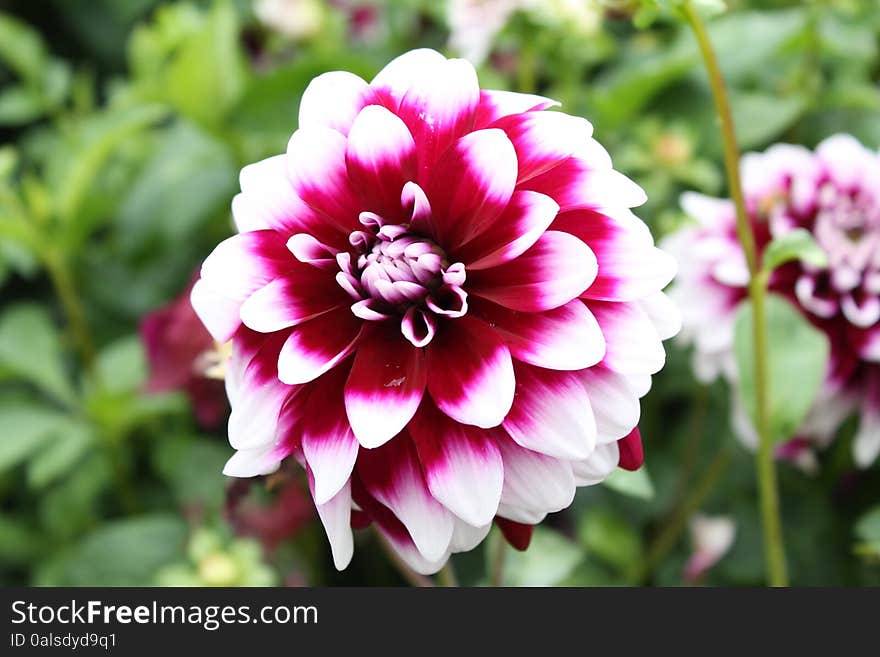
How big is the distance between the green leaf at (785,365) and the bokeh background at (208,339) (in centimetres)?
14

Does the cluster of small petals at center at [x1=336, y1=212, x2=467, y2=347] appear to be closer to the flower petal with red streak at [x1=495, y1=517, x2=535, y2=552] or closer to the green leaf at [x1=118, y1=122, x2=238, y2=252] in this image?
the flower petal with red streak at [x1=495, y1=517, x2=535, y2=552]

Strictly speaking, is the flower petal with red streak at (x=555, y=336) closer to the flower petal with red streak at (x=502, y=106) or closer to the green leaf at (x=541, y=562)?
the flower petal with red streak at (x=502, y=106)

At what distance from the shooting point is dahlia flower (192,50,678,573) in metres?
0.48

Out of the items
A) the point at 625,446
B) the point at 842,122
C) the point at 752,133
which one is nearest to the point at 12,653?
the point at 625,446

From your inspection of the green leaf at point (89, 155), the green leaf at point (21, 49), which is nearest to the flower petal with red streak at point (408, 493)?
the green leaf at point (89, 155)

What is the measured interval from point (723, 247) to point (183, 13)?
81 centimetres

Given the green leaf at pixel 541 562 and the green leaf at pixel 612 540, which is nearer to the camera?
the green leaf at pixel 541 562

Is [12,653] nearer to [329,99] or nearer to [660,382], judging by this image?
[329,99]

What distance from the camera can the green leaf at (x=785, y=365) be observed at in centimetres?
70

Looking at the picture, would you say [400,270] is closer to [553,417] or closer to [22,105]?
[553,417]

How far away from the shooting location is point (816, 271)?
2.56 ft

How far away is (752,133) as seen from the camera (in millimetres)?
1013

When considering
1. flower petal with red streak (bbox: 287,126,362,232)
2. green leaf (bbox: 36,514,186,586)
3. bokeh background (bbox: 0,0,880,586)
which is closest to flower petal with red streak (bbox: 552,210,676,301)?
flower petal with red streak (bbox: 287,126,362,232)

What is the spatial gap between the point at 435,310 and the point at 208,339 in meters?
0.46
